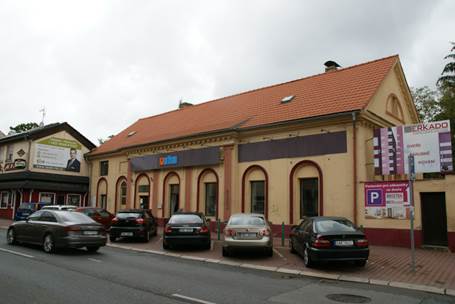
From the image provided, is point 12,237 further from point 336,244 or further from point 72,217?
point 336,244

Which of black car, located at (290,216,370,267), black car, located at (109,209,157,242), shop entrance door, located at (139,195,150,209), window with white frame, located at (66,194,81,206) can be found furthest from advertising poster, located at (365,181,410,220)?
window with white frame, located at (66,194,81,206)

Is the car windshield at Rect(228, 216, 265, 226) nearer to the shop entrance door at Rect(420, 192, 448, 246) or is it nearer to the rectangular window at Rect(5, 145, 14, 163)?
the shop entrance door at Rect(420, 192, 448, 246)

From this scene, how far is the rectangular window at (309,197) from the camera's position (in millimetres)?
18578

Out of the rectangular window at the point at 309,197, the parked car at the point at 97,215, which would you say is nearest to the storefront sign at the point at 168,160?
the parked car at the point at 97,215

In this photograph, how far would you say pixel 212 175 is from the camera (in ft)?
75.3

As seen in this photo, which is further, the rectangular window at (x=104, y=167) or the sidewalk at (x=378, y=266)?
the rectangular window at (x=104, y=167)

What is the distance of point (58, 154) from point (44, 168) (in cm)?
176

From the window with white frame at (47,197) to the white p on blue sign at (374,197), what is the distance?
1002 inches

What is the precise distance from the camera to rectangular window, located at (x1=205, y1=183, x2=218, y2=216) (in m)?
22.9

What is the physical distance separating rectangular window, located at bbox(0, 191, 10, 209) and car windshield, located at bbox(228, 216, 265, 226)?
26.3 meters

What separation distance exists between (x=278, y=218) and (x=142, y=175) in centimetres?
1179

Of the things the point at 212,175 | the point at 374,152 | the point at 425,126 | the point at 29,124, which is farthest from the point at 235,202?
the point at 29,124

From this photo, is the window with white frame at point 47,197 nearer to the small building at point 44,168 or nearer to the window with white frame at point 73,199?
the small building at point 44,168

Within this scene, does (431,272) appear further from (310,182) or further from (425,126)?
(310,182)
